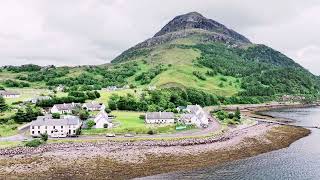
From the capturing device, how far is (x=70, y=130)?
314ft

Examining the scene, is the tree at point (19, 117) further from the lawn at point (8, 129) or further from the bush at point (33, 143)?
the bush at point (33, 143)

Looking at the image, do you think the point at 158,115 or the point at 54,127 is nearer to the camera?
the point at 54,127

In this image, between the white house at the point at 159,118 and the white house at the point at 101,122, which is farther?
the white house at the point at 159,118

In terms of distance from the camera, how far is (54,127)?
313 feet

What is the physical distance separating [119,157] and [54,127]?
962 inches

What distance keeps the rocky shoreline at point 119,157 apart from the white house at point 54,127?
1190cm

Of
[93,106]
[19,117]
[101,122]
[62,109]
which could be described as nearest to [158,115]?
[101,122]

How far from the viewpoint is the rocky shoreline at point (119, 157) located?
69.4 m

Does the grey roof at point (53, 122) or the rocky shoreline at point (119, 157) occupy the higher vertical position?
the grey roof at point (53, 122)

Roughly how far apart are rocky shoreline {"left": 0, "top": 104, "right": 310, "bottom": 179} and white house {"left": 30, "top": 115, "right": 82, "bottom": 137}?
1190cm

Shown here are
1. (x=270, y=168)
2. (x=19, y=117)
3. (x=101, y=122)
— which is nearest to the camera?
(x=270, y=168)

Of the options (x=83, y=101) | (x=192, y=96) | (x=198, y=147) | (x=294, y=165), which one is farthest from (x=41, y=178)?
(x=192, y=96)

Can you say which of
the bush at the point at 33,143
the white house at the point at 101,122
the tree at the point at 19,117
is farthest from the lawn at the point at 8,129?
the white house at the point at 101,122

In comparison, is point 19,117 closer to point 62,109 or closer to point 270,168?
point 62,109
